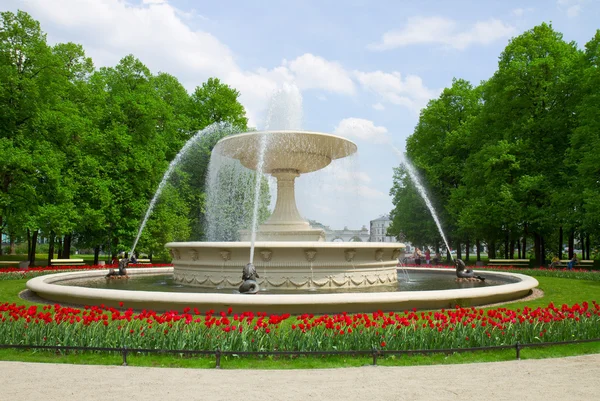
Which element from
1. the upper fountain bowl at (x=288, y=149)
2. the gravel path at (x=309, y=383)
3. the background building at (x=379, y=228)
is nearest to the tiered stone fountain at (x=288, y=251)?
the upper fountain bowl at (x=288, y=149)

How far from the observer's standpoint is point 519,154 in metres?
28.4

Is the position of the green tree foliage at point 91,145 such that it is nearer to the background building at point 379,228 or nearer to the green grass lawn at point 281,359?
the green grass lawn at point 281,359

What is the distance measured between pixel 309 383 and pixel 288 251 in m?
6.67

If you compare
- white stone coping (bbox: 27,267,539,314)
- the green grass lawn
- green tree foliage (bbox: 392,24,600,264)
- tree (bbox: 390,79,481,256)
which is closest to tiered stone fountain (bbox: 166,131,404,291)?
white stone coping (bbox: 27,267,539,314)

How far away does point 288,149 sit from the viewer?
14953 mm

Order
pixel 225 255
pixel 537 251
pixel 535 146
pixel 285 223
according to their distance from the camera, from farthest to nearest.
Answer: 1. pixel 535 146
2. pixel 537 251
3. pixel 285 223
4. pixel 225 255

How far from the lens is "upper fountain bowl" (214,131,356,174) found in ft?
47.3

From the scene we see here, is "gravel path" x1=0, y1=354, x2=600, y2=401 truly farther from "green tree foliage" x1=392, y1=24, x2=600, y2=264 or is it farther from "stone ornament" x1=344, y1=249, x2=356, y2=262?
"green tree foliage" x1=392, y1=24, x2=600, y2=264

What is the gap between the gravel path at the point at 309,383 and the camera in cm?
494

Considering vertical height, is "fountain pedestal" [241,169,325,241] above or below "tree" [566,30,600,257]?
below

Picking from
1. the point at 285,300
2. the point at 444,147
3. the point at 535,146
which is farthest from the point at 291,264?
the point at 444,147

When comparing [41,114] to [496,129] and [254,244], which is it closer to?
[254,244]

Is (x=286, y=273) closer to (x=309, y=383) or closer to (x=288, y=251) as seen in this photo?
(x=288, y=251)

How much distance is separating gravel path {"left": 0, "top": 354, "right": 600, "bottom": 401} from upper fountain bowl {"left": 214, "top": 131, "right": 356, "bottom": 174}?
9.37m
